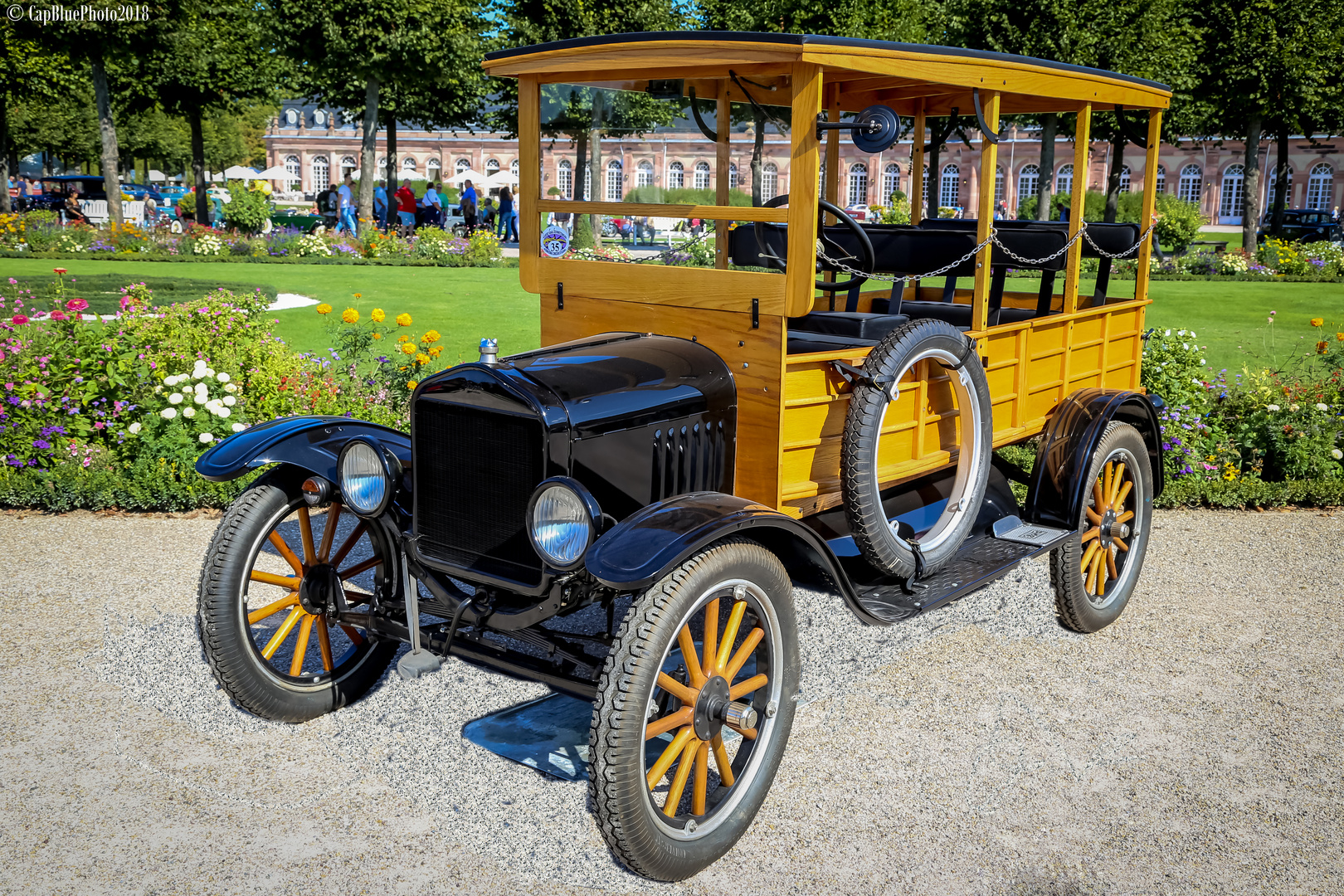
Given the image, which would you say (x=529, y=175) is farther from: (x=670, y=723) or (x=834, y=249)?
(x=670, y=723)

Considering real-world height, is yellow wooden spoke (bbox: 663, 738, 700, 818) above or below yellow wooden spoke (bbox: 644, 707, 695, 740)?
below

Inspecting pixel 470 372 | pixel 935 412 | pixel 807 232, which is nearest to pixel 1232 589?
pixel 935 412

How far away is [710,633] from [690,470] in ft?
2.20

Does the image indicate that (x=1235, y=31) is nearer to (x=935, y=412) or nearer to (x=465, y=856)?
(x=935, y=412)

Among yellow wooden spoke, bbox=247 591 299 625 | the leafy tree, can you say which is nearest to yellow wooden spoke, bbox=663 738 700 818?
yellow wooden spoke, bbox=247 591 299 625

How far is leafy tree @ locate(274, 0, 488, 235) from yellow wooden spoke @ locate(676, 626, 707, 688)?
22.1 m

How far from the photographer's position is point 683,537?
9.65ft

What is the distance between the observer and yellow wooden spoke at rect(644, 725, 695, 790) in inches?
119

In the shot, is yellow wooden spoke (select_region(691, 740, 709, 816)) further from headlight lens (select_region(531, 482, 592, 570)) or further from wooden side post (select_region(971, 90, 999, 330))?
wooden side post (select_region(971, 90, 999, 330))

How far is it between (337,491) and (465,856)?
1.33 m

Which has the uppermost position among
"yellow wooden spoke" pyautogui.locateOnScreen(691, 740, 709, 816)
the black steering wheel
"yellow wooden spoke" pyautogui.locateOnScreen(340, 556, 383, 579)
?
the black steering wheel

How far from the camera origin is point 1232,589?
5.48 meters

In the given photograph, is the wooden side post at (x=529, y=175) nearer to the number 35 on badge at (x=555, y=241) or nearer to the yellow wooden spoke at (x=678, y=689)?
the number 35 on badge at (x=555, y=241)

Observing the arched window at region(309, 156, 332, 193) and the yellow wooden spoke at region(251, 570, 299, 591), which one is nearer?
the yellow wooden spoke at region(251, 570, 299, 591)
